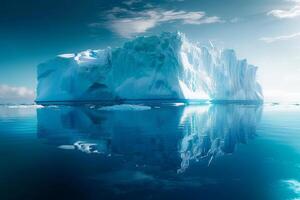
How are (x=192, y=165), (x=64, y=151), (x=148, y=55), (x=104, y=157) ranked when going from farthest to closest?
(x=148, y=55) < (x=64, y=151) < (x=104, y=157) < (x=192, y=165)

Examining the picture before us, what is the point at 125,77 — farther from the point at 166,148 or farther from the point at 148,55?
the point at 166,148

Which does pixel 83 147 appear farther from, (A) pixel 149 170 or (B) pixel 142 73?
(B) pixel 142 73

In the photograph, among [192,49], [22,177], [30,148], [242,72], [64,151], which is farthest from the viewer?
[242,72]

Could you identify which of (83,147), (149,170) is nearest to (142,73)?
(83,147)

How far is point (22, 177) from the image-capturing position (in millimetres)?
8336

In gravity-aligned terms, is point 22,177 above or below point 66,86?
below

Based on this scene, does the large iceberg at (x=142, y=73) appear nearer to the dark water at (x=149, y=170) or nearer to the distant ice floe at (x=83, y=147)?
the distant ice floe at (x=83, y=147)

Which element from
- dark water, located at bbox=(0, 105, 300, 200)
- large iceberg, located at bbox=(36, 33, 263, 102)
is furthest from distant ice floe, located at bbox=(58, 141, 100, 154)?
large iceberg, located at bbox=(36, 33, 263, 102)

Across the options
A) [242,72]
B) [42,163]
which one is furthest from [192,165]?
[242,72]

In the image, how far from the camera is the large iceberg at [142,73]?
61.5 m

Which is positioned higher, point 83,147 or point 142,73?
point 142,73

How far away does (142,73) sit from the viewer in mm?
62688

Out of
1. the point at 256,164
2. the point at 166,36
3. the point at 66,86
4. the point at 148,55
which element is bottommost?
the point at 256,164

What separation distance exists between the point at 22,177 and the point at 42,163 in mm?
1799
